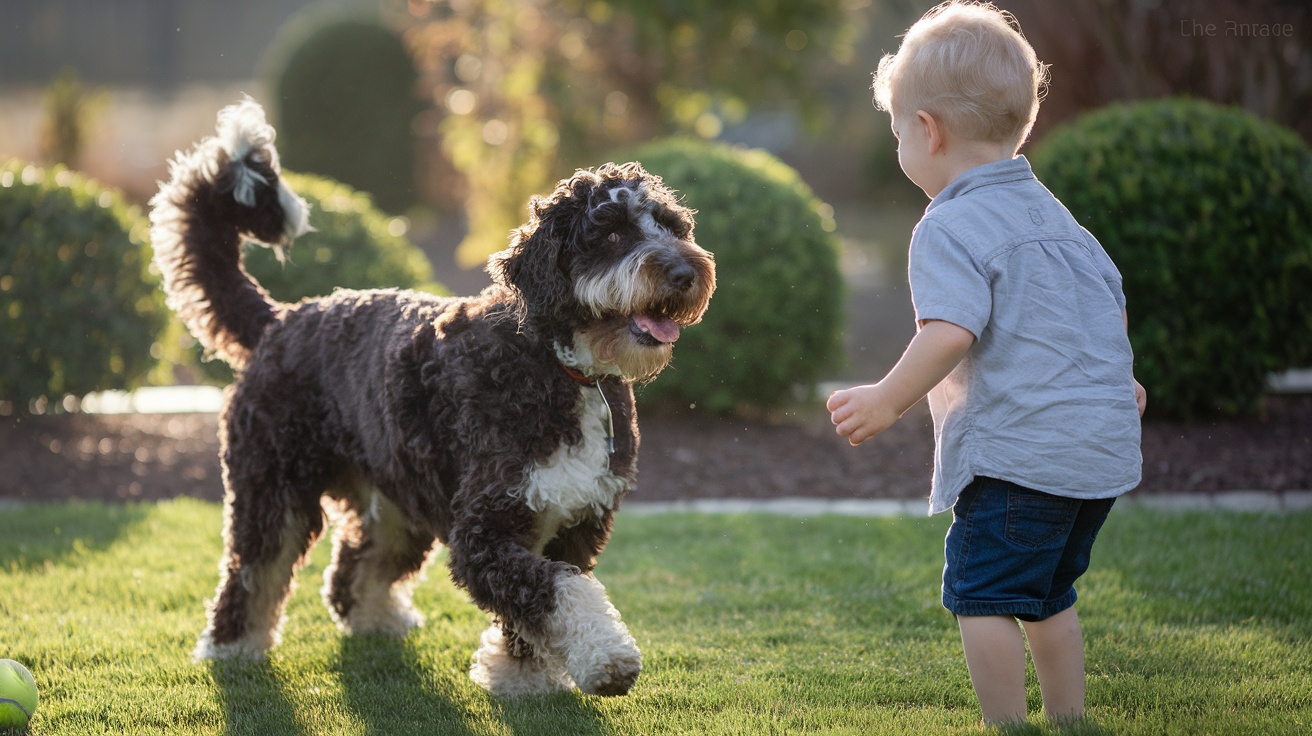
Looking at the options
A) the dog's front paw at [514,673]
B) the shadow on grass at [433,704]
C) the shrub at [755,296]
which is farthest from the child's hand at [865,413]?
the shrub at [755,296]

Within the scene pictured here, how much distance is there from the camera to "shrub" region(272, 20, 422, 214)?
672 inches

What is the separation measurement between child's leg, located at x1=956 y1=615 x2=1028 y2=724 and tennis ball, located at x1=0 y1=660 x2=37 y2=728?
278 centimetres

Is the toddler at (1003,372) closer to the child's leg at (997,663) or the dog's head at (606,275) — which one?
the child's leg at (997,663)

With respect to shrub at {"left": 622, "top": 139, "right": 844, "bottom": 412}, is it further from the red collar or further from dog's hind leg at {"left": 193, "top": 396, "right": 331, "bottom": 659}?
the red collar

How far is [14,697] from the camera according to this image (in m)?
3.32

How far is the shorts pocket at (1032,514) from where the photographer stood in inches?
115

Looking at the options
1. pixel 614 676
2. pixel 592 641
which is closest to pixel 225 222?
pixel 592 641

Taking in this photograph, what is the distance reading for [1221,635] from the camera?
13.3ft

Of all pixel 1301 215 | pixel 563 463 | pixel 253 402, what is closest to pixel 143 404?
pixel 253 402

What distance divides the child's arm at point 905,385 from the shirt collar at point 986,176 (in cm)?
42

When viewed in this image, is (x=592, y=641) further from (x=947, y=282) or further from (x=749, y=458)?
(x=749, y=458)

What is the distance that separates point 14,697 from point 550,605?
1682 millimetres

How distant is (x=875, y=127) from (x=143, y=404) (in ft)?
67.0

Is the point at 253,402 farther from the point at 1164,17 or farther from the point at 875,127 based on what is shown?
the point at 875,127
